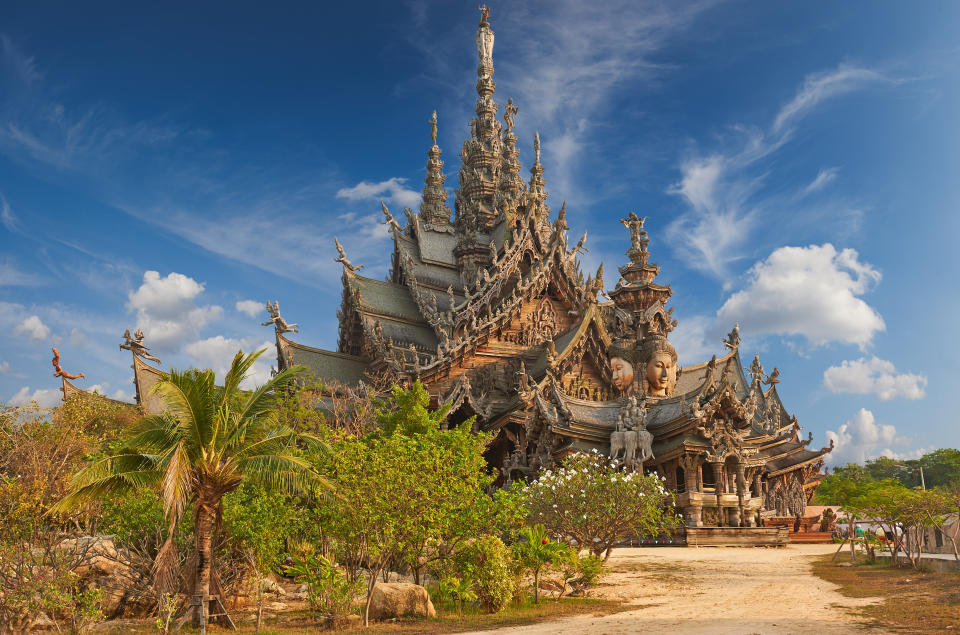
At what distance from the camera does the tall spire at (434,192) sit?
4503 centimetres

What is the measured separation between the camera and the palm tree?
1020cm

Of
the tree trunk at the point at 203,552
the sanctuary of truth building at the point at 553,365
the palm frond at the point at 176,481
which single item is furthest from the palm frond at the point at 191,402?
the sanctuary of truth building at the point at 553,365

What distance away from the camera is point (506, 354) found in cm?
2859

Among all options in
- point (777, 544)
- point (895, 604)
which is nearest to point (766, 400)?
point (777, 544)

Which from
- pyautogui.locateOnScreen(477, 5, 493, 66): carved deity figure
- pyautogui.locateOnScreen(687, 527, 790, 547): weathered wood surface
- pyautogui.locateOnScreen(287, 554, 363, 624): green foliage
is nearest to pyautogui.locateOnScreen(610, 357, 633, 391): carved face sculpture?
pyautogui.locateOnScreen(687, 527, 790, 547): weathered wood surface

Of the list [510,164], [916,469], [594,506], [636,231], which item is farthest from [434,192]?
[916,469]

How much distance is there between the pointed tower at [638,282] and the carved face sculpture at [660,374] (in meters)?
1.42

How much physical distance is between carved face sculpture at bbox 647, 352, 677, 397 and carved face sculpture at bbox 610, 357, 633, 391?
65 cm

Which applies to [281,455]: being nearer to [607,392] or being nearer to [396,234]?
[607,392]

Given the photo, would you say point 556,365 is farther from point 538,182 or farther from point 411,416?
point 538,182

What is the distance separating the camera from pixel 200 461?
10.4m

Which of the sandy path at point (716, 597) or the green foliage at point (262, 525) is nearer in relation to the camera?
the sandy path at point (716, 597)

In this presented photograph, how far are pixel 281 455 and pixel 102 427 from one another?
14.8m

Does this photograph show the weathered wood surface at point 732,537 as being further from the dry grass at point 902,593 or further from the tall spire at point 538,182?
the tall spire at point 538,182
